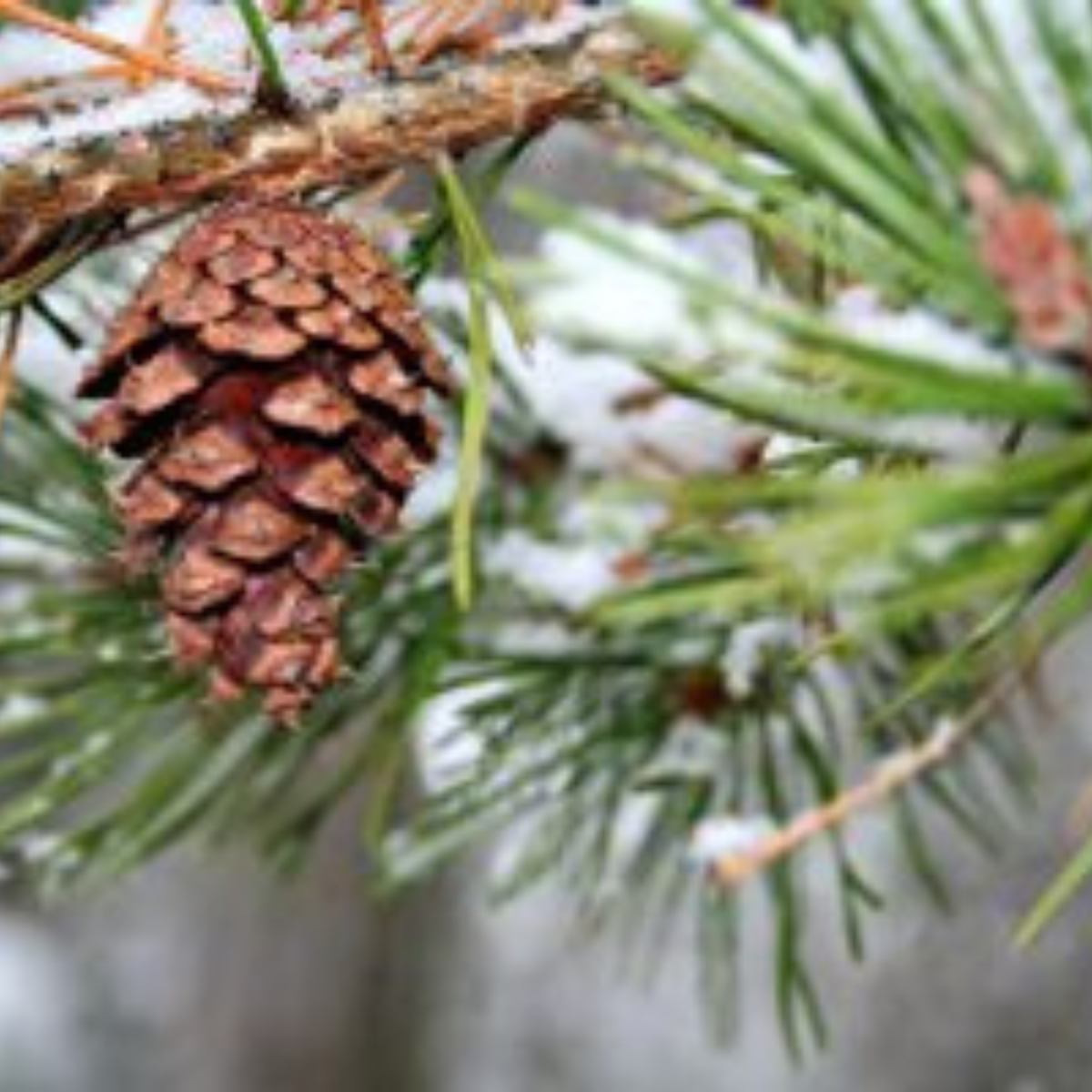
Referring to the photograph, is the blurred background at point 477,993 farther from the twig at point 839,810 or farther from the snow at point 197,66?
the twig at point 839,810

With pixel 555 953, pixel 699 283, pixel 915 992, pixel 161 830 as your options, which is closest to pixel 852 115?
pixel 699 283

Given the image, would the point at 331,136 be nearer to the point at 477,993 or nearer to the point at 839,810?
the point at 839,810

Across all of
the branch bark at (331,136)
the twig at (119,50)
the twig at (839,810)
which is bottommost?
the twig at (839,810)

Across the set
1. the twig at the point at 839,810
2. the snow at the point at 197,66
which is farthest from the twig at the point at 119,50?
the twig at the point at 839,810

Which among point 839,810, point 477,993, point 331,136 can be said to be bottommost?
point 477,993

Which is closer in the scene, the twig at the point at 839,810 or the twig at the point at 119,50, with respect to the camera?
the twig at the point at 839,810

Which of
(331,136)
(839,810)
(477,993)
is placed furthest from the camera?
(477,993)

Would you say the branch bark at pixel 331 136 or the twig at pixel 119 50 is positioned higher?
the twig at pixel 119 50

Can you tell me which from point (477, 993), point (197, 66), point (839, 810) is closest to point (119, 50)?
point (197, 66)
